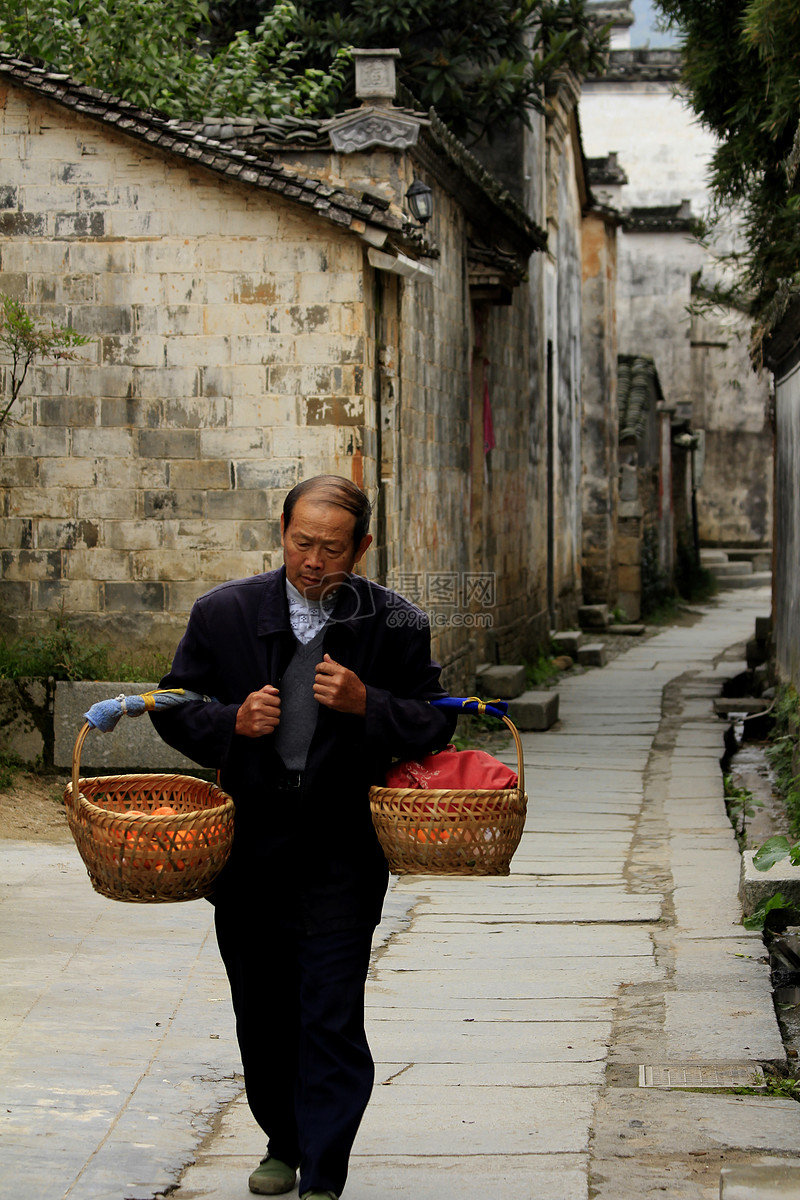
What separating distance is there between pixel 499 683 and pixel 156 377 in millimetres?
5010

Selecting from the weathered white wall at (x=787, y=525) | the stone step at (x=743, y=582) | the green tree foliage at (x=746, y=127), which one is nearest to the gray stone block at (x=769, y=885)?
the weathered white wall at (x=787, y=525)

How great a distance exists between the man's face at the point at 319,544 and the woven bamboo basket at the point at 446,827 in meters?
0.51

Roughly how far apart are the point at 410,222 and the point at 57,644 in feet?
11.6

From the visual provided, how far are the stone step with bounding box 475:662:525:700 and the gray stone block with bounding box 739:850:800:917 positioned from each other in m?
6.54

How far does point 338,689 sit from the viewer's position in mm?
3188

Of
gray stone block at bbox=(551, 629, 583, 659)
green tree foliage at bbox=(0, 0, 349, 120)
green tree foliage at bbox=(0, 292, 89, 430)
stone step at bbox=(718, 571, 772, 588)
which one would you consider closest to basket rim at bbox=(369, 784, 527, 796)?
green tree foliage at bbox=(0, 292, 89, 430)

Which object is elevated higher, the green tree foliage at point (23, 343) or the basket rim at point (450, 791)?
the green tree foliage at point (23, 343)

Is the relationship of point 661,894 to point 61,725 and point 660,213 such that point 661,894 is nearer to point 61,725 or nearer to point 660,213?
point 61,725

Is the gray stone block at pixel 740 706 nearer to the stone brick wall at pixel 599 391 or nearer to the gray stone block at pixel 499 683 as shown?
the gray stone block at pixel 499 683

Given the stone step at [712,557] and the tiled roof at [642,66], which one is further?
the tiled roof at [642,66]

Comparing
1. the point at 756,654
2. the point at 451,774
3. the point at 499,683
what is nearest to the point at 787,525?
the point at 499,683

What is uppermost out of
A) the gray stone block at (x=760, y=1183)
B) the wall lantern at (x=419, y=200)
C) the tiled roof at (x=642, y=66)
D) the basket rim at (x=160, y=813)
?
the tiled roof at (x=642, y=66)

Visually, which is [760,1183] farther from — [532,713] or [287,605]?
[532,713]

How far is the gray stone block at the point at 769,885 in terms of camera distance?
19.6 feet
